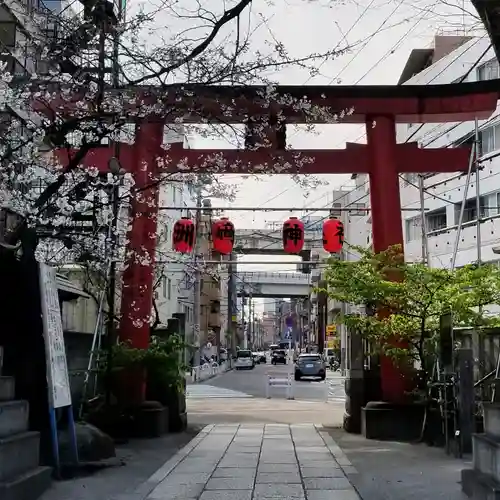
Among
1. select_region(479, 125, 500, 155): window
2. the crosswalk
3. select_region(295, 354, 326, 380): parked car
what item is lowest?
the crosswalk

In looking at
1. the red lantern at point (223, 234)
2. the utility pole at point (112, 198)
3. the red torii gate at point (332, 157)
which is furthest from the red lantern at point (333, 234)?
the utility pole at point (112, 198)

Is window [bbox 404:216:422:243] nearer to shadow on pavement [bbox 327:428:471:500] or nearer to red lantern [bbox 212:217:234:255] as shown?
red lantern [bbox 212:217:234:255]

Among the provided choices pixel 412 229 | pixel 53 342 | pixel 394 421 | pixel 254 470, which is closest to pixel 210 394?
pixel 412 229

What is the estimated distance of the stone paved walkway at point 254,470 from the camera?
26.2 feet

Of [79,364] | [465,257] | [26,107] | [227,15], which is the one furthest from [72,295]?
[465,257]

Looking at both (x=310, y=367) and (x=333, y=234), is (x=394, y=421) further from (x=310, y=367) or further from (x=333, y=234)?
(x=310, y=367)

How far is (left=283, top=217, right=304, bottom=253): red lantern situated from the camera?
21.4 metres

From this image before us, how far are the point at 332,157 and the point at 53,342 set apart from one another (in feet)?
27.1

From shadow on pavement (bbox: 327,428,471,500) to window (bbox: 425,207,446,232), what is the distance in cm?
2377

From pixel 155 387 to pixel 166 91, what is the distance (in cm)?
732

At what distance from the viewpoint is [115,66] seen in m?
9.88

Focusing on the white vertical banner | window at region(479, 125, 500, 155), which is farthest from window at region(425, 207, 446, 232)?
the white vertical banner

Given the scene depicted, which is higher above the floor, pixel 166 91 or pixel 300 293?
pixel 300 293

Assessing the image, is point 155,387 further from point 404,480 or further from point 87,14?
point 87,14
